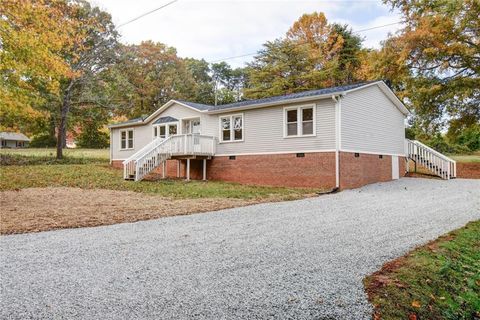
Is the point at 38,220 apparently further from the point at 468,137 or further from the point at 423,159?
the point at 468,137

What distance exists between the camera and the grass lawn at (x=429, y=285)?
11.4ft

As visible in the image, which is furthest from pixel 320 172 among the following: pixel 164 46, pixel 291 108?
pixel 164 46

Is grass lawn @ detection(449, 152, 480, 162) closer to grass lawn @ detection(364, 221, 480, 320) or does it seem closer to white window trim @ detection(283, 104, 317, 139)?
white window trim @ detection(283, 104, 317, 139)

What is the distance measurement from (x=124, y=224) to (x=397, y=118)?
16061mm

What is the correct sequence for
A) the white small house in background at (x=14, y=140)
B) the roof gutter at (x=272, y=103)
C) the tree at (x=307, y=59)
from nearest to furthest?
the roof gutter at (x=272, y=103)
the tree at (x=307, y=59)
the white small house in background at (x=14, y=140)

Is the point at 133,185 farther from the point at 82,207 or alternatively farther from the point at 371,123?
the point at 371,123

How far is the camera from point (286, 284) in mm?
3809

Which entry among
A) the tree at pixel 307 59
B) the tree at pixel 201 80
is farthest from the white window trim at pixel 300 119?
the tree at pixel 201 80

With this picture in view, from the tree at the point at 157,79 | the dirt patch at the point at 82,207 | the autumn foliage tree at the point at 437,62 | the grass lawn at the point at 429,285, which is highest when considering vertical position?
the tree at the point at 157,79

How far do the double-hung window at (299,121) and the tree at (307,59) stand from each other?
14.4 meters

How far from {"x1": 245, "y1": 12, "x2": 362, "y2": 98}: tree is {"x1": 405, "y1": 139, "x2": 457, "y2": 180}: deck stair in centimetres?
1174

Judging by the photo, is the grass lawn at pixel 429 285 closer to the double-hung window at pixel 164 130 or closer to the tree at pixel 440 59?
the tree at pixel 440 59

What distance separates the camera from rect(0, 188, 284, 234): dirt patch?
715 centimetres

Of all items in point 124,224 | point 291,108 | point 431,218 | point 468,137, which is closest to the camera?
point 124,224
